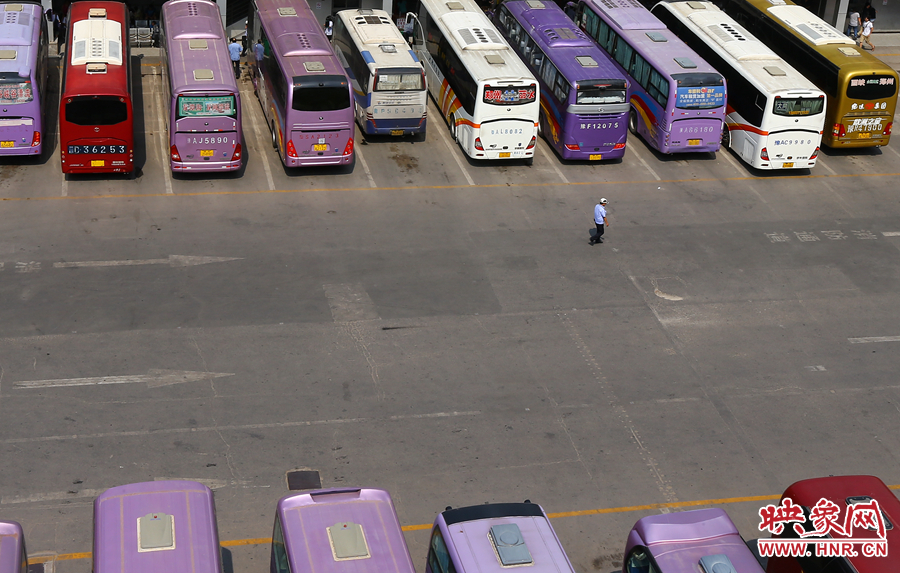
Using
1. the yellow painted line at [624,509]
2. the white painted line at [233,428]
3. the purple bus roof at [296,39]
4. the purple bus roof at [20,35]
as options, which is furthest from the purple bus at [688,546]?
the purple bus roof at [20,35]

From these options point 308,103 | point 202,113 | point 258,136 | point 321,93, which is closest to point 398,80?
point 321,93

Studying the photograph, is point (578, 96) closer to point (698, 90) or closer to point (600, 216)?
point (698, 90)

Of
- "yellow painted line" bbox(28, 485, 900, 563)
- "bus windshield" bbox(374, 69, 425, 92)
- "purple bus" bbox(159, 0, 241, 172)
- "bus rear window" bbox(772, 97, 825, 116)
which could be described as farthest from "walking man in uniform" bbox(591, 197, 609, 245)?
"purple bus" bbox(159, 0, 241, 172)

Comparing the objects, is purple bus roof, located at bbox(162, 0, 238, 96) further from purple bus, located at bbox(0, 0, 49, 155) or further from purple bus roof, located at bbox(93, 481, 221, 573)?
purple bus roof, located at bbox(93, 481, 221, 573)

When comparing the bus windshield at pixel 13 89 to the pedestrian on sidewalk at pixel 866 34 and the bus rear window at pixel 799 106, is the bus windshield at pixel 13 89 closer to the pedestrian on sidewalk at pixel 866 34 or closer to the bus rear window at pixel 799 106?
the bus rear window at pixel 799 106

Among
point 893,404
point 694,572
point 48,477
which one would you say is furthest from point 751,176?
point 48,477

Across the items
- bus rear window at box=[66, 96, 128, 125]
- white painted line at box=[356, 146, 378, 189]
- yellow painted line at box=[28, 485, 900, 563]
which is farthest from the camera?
white painted line at box=[356, 146, 378, 189]

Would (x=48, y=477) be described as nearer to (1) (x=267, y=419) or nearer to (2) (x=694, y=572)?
(1) (x=267, y=419)
